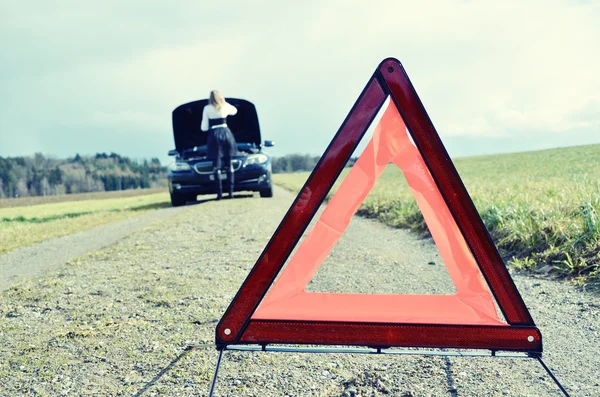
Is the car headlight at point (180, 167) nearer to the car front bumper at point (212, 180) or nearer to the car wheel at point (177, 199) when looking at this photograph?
the car front bumper at point (212, 180)

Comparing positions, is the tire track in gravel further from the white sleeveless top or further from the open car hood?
the open car hood

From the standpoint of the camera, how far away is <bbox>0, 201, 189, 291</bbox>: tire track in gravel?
5680mm

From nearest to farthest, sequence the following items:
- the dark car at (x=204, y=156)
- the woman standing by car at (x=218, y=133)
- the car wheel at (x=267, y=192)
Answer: the woman standing by car at (x=218, y=133)
the dark car at (x=204, y=156)
the car wheel at (x=267, y=192)

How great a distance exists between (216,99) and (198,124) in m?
2.22

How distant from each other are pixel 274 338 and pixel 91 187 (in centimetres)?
8724

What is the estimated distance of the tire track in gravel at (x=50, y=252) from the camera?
5680 millimetres

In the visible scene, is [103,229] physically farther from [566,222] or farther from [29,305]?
[566,222]

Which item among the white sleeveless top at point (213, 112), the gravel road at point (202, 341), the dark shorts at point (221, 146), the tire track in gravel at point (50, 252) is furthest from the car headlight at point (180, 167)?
the gravel road at point (202, 341)

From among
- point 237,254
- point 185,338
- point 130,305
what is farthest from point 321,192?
point 237,254

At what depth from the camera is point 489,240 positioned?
1915 mm

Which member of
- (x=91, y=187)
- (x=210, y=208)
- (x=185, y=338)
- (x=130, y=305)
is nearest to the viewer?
(x=185, y=338)

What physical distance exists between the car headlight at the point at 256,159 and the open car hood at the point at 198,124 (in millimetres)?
729

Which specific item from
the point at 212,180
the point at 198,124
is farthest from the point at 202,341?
the point at 198,124

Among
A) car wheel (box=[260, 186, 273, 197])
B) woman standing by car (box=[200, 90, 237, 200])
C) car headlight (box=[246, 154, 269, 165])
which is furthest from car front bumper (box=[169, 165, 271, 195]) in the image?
woman standing by car (box=[200, 90, 237, 200])
